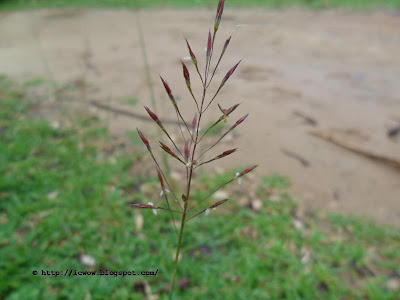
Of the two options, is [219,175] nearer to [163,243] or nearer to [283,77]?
[163,243]

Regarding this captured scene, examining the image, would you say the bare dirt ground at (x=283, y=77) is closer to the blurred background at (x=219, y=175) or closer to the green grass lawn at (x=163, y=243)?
the blurred background at (x=219, y=175)

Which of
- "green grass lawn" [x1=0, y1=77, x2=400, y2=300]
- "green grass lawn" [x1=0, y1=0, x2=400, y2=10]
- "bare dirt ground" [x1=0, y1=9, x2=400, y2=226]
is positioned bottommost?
"green grass lawn" [x1=0, y1=77, x2=400, y2=300]

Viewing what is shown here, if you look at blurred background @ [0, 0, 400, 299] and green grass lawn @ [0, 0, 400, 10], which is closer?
blurred background @ [0, 0, 400, 299]

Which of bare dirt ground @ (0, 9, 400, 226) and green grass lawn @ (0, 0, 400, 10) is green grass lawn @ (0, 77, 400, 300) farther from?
green grass lawn @ (0, 0, 400, 10)

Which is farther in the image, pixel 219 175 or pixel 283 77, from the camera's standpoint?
pixel 283 77

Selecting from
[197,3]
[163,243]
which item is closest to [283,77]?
[163,243]

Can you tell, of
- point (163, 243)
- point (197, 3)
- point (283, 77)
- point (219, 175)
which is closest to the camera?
point (163, 243)

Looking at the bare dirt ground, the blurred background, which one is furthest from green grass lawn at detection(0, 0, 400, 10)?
the blurred background
